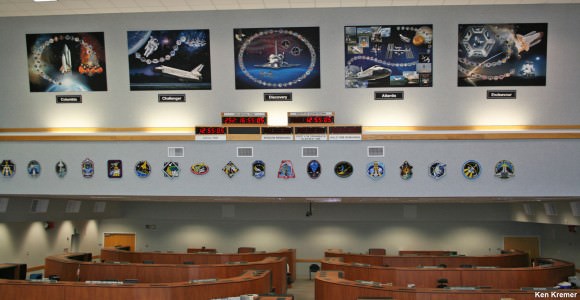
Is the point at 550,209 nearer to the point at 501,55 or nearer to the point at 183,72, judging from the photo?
the point at 501,55

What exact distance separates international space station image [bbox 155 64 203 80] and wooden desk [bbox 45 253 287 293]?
3.84 metres

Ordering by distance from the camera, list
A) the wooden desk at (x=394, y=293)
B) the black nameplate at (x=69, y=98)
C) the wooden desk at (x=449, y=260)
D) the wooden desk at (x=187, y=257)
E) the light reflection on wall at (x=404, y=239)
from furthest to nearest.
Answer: the light reflection on wall at (x=404, y=239) → the wooden desk at (x=187, y=257) → the wooden desk at (x=449, y=260) → the black nameplate at (x=69, y=98) → the wooden desk at (x=394, y=293)

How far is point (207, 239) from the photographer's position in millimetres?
17156

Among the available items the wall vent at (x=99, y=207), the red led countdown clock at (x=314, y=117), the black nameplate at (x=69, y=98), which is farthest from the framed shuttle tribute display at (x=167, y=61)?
the wall vent at (x=99, y=207)

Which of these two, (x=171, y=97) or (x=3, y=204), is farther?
(x=3, y=204)

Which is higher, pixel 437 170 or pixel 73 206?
pixel 437 170

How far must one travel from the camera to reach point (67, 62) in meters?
11.2

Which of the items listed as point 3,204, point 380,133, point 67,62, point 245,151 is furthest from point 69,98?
point 380,133

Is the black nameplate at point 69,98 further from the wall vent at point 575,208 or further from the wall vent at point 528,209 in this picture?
the wall vent at point 528,209

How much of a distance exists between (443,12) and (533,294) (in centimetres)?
555

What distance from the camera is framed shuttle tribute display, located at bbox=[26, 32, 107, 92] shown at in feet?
36.2

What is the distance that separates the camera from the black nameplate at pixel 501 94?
10594 mm

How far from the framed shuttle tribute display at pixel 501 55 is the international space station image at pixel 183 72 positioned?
16.9 feet

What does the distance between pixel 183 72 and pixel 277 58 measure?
1.93 m
